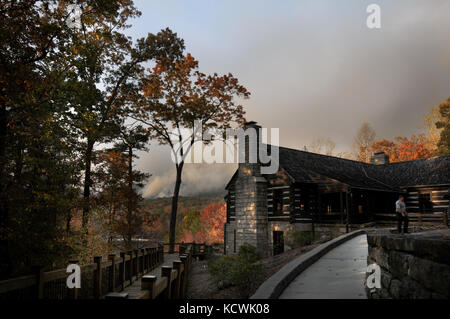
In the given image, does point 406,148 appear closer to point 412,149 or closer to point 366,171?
point 412,149

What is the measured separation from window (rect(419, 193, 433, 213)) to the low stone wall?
82.7 feet

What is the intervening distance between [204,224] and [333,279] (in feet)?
230

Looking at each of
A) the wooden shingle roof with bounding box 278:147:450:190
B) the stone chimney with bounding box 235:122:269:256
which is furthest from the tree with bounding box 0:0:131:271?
the wooden shingle roof with bounding box 278:147:450:190

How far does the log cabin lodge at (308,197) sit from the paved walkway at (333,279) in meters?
10.3

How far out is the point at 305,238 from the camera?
1912 centimetres

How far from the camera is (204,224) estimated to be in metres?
76.4

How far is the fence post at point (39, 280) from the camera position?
5262 millimetres

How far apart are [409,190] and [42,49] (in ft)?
93.3

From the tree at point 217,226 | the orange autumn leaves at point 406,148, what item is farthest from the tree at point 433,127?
the tree at point 217,226

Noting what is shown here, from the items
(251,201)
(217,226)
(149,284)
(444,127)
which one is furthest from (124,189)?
(217,226)

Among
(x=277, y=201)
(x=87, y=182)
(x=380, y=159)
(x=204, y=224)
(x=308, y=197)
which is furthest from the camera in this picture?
(x=204, y=224)

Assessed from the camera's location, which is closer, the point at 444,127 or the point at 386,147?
the point at 444,127

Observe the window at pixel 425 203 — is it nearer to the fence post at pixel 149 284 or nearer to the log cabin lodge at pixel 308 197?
the log cabin lodge at pixel 308 197

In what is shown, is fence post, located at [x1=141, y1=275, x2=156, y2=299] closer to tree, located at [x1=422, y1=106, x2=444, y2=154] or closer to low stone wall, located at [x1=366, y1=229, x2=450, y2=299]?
low stone wall, located at [x1=366, y1=229, x2=450, y2=299]
